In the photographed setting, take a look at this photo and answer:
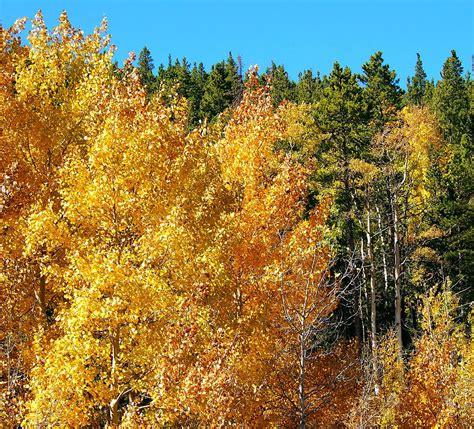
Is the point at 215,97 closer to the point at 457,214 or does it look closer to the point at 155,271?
the point at 457,214

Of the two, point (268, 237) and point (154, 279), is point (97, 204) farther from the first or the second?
point (268, 237)

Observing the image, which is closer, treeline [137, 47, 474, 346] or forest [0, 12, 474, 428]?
forest [0, 12, 474, 428]

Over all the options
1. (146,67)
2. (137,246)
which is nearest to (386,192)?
(137,246)

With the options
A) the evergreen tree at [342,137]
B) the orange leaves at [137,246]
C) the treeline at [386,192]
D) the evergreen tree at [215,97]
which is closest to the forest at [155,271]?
the orange leaves at [137,246]

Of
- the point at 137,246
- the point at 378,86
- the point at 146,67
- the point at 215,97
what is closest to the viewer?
the point at 137,246

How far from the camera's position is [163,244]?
8.54 metres

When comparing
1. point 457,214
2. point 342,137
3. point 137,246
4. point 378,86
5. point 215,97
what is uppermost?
point 215,97

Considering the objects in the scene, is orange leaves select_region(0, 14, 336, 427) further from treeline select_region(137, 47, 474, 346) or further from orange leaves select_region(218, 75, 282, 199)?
treeline select_region(137, 47, 474, 346)

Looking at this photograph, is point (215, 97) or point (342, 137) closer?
point (342, 137)

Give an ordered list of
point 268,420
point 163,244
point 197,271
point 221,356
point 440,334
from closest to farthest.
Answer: point 221,356 → point 163,244 → point 197,271 → point 268,420 → point 440,334

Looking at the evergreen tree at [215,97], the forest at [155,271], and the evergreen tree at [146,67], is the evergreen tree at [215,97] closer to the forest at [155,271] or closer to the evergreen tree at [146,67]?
the evergreen tree at [146,67]

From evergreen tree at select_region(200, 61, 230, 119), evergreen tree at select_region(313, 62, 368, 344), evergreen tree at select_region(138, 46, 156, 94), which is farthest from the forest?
evergreen tree at select_region(138, 46, 156, 94)

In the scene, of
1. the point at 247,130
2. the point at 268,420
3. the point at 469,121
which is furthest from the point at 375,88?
the point at 469,121

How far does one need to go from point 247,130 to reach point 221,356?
24.5ft
